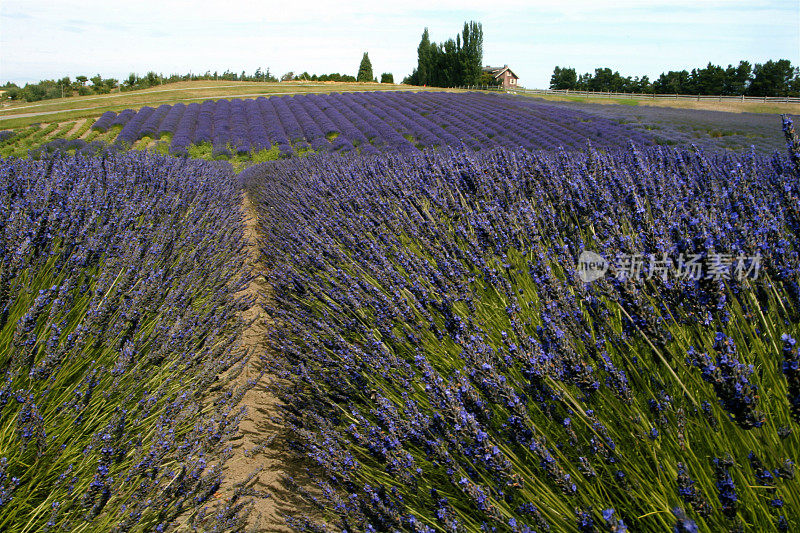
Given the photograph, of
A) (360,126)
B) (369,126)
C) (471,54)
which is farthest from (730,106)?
(471,54)

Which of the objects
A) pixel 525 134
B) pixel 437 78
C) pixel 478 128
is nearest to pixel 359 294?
pixel 525 134

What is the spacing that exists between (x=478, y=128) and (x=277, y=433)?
51.7 ft

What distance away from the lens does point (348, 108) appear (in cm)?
2428

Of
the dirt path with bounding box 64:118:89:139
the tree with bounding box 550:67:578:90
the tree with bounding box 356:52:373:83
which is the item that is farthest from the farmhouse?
the dirt path with bounding box 64:118:89:139

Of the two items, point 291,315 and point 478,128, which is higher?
point 478,128

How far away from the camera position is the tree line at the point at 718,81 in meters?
39.4

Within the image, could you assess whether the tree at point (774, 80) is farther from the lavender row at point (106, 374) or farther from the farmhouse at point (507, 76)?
the lavender row at point (106, 374)

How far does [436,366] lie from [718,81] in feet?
170

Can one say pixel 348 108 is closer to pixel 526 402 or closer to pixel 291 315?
pixel 291 315

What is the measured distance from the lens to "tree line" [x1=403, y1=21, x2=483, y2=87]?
46875 mm

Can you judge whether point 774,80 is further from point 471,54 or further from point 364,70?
point 364,70

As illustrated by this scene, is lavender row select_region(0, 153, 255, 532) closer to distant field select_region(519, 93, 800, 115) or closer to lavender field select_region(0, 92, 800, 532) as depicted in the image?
lavender field select_region(0, 92, 800, 532)

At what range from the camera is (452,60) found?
48062 millimetres

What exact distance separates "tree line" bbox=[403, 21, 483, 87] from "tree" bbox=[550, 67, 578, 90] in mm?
11820
